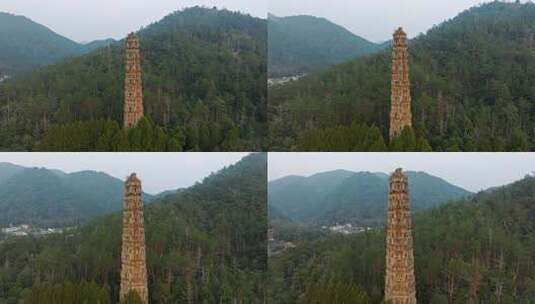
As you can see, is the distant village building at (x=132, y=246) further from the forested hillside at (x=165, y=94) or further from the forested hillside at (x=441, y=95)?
the forested hillside at (x=441, y=95)

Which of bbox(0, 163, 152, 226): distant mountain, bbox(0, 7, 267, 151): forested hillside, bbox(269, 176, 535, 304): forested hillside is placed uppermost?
bbox(0, 7, 267, 151): forested hillside

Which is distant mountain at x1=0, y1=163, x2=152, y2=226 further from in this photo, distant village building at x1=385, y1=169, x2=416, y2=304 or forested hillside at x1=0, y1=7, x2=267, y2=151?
distant village building at x1=385, y1=169, x2=416, y2=304

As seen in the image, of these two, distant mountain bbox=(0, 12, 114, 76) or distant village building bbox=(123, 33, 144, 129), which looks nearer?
distant mountain bbox=(0, 12, 114, 76)

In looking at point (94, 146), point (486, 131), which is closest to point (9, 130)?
point (94, 146)

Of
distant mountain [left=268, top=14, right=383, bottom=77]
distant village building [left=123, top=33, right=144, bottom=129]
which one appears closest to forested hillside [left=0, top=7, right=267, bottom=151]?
distant village building [left=123, top=33, right=144, bottom=129]

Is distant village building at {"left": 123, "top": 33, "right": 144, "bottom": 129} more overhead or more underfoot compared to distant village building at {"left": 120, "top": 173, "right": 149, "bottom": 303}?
more overhead

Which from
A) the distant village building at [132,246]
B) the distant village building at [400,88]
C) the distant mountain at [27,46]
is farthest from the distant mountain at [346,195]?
the distant mountain at [27,46]
